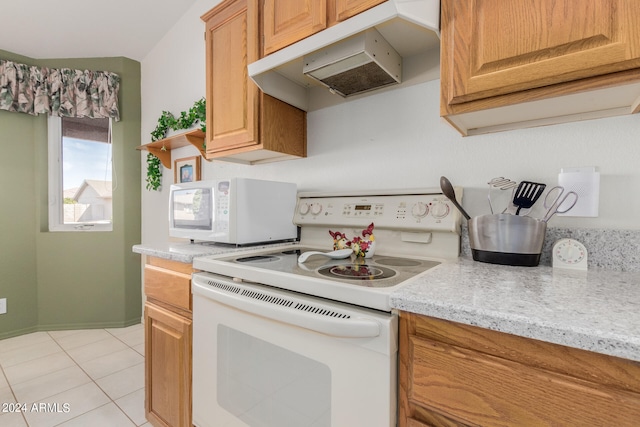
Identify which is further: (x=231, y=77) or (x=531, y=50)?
(x=231, y=77)

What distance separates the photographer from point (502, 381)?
1.90 ft

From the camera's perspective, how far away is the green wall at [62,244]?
104 inches

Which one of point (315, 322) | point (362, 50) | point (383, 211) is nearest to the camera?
point (315, 322)

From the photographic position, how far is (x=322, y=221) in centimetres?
152

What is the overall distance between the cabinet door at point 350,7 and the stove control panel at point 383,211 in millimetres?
690

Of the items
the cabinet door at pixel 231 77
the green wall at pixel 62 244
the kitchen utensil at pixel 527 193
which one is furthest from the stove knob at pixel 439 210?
the green wall at pixel 62 244

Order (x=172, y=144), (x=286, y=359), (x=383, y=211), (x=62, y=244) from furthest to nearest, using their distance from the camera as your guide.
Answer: (x=62, y=244), (x=172, y=144), (x=383, y=211), (x=286, y=359)

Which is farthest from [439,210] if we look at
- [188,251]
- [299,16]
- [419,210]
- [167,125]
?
[167,125]

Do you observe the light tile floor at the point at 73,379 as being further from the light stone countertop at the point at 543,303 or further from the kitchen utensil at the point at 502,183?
the kitchen utensil at the point at 502,183

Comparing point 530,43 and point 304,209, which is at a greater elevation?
point 530,43

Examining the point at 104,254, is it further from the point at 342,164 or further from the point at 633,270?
the point at 633,270

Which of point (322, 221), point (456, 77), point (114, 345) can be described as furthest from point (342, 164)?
point (114, 345)

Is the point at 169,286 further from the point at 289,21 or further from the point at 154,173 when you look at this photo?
the point at 154,173

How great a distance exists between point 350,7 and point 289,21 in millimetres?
302
